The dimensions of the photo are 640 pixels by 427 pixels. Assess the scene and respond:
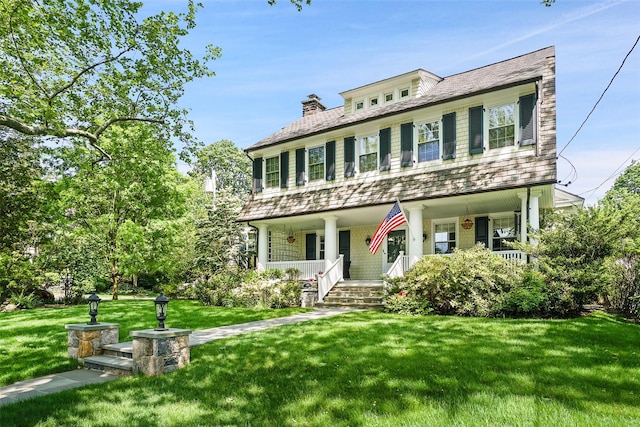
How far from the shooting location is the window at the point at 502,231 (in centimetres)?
1379

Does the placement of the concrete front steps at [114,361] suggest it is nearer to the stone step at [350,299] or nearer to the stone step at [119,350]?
the stone step at [119,350]

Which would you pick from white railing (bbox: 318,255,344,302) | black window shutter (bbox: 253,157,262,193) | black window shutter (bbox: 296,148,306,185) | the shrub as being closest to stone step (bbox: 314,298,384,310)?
white railing (bbox: 318,255,344,302)

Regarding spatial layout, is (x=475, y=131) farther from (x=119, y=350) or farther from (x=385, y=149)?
(x=119, y=350)

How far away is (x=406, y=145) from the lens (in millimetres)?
13812

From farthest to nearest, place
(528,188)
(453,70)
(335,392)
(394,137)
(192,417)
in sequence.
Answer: (453,70)
(394,137)
(528,188)
(335,392)
(192,417)

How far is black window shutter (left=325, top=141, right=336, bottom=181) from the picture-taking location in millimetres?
15594

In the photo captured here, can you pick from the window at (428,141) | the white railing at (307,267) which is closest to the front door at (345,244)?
the white railing at (307,267)

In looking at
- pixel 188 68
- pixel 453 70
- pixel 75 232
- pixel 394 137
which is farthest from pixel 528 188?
pixel 75 232

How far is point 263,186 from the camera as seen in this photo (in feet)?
58.1

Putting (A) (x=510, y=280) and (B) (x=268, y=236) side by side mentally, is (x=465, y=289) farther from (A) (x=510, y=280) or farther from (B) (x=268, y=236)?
(B) (x=268, y=236)

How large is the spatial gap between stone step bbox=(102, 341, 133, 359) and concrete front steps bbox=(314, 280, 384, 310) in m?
7.30

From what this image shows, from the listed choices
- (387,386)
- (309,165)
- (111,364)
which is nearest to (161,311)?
(111,364)

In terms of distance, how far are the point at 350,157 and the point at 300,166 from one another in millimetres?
2412

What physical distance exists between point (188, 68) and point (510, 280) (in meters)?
10.2
